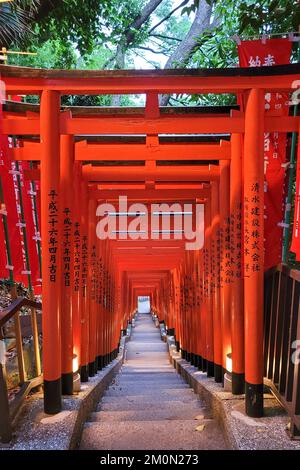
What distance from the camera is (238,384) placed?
5.63 m

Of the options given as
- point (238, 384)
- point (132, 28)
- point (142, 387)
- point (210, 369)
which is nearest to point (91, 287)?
point (210, 369)

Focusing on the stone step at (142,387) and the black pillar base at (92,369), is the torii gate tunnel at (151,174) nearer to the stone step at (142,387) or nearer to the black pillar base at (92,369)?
the black pillar base at (92,369)

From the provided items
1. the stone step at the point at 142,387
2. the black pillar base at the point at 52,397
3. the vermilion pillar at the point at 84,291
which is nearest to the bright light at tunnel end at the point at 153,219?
the vermilion pillar at the point at 84,291

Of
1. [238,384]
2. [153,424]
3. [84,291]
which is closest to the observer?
[153,424]

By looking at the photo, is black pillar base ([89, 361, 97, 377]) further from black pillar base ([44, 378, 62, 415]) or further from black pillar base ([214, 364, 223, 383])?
black pillar base ([44, 378, 62, 415])

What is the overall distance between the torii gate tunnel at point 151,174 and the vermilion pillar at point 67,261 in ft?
0.04

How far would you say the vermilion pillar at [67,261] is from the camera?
220 inches

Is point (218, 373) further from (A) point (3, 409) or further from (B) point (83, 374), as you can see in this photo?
(A) point (3, 409)

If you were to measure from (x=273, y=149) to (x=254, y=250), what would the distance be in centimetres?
155

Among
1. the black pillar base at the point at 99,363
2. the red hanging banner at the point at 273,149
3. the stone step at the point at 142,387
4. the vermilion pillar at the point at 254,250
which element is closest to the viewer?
the vermilion pillar at the point at 254,250

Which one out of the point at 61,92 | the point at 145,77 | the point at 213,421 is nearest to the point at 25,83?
the point at 61,92

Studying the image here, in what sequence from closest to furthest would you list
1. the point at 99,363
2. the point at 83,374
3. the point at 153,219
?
the point at 83,374, the point at 99,363, the point at 153,219

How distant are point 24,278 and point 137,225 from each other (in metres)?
4.70

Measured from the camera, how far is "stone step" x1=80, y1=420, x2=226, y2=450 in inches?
180
